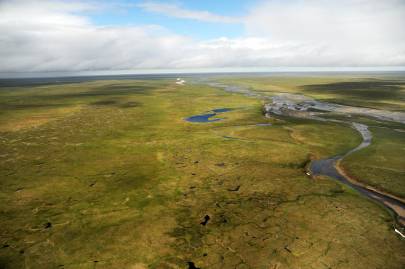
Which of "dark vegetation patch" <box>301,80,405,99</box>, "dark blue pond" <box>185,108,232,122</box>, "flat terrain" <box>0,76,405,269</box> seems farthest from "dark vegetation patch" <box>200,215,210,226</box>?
"dark vegetation patch" <box>301,80,405,99</box>

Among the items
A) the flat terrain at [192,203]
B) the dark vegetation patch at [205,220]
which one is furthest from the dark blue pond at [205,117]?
the dark vegetation patch at [205,220]

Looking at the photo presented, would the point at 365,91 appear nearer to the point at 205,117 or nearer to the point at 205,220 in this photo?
the point at 205,117

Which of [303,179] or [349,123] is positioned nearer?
[303,179]

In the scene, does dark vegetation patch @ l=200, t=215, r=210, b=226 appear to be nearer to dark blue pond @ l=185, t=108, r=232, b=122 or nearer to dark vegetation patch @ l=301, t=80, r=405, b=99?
dark blue pond @ l=185, t=108, r=232, b=122

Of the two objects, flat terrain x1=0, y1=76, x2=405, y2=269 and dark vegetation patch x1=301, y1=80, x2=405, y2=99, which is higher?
dark vegetation patch x1=301, y1=80, x2=405, y2=99

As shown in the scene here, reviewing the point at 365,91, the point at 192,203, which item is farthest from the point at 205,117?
the point at 365,91

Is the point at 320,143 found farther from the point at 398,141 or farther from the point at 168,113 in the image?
the point at 168,113

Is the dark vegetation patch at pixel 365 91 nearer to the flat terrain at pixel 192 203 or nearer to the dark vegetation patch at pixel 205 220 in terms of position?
the flat terrain at pixel 192 203

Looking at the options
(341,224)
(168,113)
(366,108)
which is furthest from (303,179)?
(366,108)
